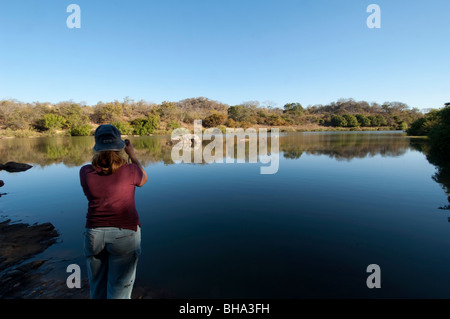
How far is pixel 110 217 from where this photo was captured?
1.78 metres

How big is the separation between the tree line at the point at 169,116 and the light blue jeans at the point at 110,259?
4479cm

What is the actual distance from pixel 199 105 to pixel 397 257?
85546 millimetres

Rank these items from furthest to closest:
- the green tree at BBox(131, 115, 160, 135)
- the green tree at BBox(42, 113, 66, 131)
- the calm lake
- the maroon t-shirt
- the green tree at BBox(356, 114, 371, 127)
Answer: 1. the green tree at BBox(356, 114, 371, 127)
2. the green tree at BBox(131, 115, 160, 135)
3. the green tree at BBox(42, 113, 66, 131)
4. the calm lake
5. the maroon t-shirt

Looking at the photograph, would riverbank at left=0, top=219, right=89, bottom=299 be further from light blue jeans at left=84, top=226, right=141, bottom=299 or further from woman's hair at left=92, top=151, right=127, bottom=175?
woman's hair at left=92, top=151, right=127, bottom=175

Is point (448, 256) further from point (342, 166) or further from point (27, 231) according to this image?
point (342, 166)

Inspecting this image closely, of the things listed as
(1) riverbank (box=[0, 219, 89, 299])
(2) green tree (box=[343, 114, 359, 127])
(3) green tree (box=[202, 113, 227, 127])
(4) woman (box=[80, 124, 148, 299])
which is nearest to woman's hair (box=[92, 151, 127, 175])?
(4) woman (box=[80, 124, 148, 299])

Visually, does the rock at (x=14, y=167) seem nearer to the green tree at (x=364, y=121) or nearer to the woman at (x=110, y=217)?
the woman at (x=110, y=217)

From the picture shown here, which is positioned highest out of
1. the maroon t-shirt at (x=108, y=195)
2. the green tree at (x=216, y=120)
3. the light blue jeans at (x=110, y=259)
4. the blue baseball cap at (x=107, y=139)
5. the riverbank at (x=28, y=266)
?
the green tree at (x=216, y=120)

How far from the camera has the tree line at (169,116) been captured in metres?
44.4

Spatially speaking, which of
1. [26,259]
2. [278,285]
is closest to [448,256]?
[278,285]

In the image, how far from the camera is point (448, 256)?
Result: 3.70m

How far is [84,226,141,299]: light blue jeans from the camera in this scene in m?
1.78

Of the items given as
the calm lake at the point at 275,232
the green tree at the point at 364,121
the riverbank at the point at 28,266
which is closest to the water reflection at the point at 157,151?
the calm lake at the point at 275,232

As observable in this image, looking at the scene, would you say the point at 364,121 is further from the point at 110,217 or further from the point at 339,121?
the point at 110,217
